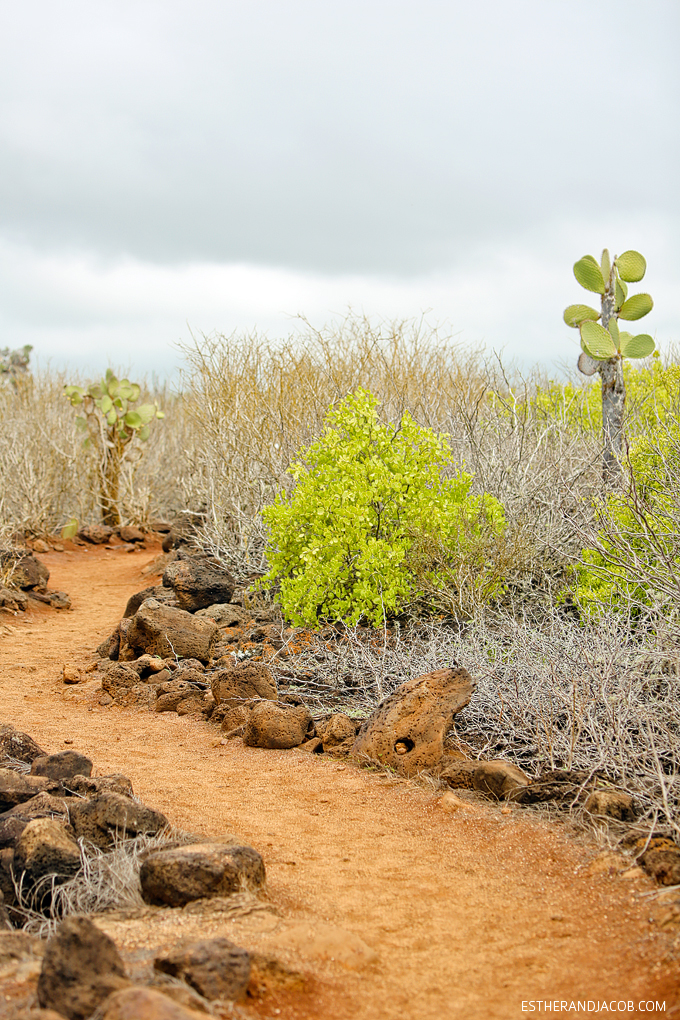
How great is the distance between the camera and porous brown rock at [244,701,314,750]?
5.30 metres

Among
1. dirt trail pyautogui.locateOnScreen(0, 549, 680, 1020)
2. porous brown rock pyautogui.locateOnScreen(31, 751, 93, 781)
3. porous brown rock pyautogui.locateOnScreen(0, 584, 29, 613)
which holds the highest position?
porous brown rock pyautogui.locateOnScreen(0, 584, 29, 613)

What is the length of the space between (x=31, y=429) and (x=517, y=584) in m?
12.4

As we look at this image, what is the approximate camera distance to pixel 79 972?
2.19m

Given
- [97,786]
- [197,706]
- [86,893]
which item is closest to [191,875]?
[86,893]

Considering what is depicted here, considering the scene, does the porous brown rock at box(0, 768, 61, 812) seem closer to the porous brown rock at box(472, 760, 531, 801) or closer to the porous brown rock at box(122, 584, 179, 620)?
the porous brown rock at box(472, 760, 531, 801)

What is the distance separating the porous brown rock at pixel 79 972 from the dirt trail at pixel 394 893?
40cm

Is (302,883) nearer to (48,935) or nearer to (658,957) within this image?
(48,935)

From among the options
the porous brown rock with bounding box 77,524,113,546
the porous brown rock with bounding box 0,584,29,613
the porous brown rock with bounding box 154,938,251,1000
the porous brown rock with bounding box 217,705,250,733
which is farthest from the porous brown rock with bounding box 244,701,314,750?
the porous brown rock with bounding box 77,524,113,546

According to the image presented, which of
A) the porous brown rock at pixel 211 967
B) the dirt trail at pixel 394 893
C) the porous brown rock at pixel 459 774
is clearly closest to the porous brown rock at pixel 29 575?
the dirt trail at pixel 394 893

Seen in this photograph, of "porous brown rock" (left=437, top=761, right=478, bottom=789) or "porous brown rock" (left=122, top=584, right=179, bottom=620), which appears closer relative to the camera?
"porous brown rock" (left=437, top=761, right=478, bottom=789)

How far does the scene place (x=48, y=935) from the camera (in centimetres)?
284

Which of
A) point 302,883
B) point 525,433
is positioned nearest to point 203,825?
point 302,883

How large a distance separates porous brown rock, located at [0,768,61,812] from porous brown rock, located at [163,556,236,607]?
14.4 feet

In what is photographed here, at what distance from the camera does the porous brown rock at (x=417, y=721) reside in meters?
4.68
